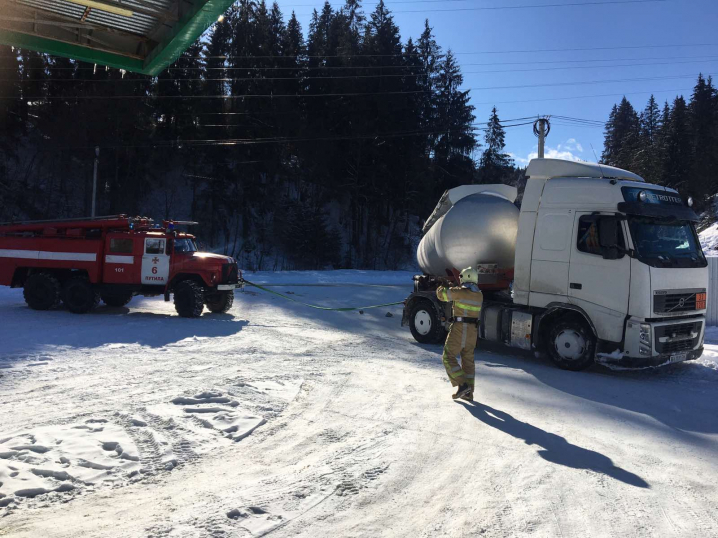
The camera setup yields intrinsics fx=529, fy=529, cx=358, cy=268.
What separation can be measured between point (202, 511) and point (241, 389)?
3.42 m

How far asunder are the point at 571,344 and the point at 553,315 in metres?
0.63

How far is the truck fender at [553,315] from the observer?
9.04 metres

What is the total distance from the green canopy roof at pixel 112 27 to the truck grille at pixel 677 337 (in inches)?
327

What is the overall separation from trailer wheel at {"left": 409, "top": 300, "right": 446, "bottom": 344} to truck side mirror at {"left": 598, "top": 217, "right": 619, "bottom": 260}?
3.81 metres

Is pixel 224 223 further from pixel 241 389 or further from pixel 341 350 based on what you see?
pixel 241 389

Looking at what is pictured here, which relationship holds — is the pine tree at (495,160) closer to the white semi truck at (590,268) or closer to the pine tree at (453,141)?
the pine tree at (453,141)

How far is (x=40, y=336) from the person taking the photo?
10898mm

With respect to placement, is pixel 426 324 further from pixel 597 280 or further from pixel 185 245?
pixel 185 245

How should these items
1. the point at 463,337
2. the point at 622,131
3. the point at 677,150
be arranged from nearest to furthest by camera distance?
the point at 463,337
the point at 677,150
the point at 622,131

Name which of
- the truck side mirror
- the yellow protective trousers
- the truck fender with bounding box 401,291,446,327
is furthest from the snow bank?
the yellow protective trousers

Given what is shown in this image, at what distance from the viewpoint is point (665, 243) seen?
8.93 metres

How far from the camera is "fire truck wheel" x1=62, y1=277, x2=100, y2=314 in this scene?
1488 cm

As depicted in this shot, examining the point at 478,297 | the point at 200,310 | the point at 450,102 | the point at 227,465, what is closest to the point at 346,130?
the point at 450,102

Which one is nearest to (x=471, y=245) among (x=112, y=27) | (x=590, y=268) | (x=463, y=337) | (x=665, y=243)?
(x=590, y=268)
